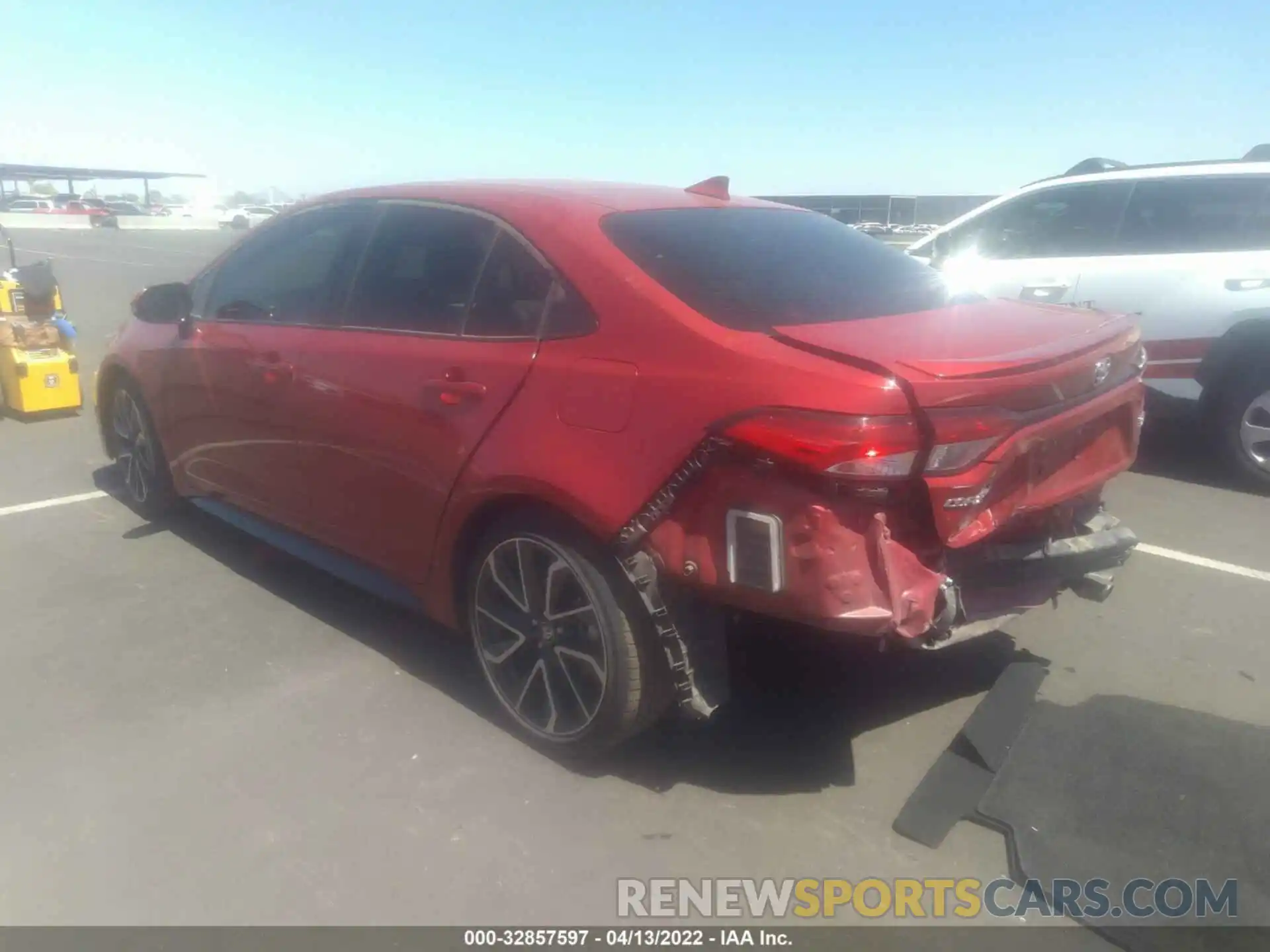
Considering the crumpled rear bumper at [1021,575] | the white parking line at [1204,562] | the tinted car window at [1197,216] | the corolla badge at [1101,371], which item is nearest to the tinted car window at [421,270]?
the crumpled rear bumper at [1021,575]

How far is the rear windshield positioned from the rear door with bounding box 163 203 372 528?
4.25 ft

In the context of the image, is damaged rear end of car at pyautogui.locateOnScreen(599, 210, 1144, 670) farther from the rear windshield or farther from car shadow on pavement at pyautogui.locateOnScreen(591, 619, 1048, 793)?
car shadow on pavement at pyautogui.locateOnScreen(591, 619, 1048, 793)

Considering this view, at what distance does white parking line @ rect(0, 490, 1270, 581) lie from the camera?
460 cm

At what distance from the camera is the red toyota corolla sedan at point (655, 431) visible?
2.46m

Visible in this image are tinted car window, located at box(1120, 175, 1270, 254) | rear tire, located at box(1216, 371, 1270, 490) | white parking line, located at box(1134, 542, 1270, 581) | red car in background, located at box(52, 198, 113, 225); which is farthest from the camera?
red car in background, located at box(52, 198, 113, 225)

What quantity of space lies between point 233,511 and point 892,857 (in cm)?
316

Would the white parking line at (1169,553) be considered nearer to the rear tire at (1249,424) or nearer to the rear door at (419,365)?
the rear tire at (1249,424)

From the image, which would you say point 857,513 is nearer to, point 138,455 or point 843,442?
point 843,442

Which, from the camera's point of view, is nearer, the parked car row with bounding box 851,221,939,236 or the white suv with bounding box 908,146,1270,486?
the white suv with bounding box 908,146,1270,486

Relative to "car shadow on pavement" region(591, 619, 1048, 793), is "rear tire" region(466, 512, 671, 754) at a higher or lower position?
higher

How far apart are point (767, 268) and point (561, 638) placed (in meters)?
1.32

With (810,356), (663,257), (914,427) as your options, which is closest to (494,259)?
(663,257)

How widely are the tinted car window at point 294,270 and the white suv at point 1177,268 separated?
3.69 m

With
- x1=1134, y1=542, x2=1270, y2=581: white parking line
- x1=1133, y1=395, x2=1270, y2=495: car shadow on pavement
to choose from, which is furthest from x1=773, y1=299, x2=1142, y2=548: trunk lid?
x1=1133, y1=395, x2=1270, y2=495: car shadow on pavement
